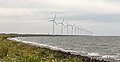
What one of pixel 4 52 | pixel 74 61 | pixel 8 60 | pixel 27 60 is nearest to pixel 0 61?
pixel 8 60

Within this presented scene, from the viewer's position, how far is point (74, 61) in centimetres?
3077

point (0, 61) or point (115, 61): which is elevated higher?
point (0, 61)

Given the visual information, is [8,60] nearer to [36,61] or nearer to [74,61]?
[36,61]

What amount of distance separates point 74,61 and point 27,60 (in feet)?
25.7

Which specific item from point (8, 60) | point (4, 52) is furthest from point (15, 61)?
point (4, 52)

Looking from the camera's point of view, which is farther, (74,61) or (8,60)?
(74,61)

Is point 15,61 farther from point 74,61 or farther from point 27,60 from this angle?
point 74,61

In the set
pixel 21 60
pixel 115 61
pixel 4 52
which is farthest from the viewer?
pixel 115 61

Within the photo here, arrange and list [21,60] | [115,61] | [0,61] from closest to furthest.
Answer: [0,61]
[21,60]
[115,61]

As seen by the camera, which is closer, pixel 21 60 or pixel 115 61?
pixel 21 60

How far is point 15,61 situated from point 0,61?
116 centimetres

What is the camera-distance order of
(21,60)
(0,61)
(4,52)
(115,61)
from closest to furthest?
(0,61) → (21,60) → (4,52) → (115,61)

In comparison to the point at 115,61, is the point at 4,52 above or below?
above

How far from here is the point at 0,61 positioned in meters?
22.8
